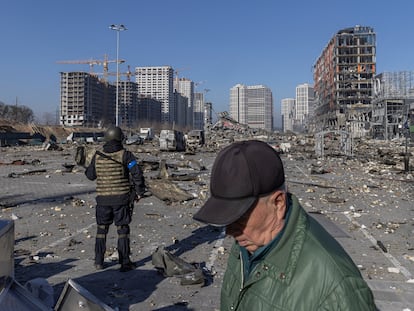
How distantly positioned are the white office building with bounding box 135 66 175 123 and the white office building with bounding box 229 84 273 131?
1761 inches

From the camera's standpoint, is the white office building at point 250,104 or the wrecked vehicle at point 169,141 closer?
the wrecked vehicle at point 169,141

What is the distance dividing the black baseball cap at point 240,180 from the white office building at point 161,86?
150392mm

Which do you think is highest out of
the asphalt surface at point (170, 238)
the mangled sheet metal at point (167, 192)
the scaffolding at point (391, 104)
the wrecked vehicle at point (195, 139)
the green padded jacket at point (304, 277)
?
the scaffolding at point (391, 104)

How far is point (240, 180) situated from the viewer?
4.72 ft

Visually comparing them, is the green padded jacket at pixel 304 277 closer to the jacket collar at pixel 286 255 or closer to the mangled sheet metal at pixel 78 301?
the jacket collar at pixel 286 255

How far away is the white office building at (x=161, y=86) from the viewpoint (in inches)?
5994

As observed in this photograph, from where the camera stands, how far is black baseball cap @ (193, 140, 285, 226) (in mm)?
1438

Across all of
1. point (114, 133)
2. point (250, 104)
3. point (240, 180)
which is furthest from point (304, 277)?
point (250, 104)

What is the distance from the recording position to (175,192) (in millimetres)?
12094

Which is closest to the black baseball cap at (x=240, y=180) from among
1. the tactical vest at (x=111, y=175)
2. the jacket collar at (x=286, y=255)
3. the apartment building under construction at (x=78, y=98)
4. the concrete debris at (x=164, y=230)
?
the jacket collar at (x=286, y=255)

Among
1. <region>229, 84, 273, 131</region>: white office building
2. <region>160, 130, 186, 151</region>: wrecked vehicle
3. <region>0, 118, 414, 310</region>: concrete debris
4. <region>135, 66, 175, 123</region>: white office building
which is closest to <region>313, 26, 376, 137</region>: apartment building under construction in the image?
<region>160, 130, 186, 151</region>: wrecked vehicle

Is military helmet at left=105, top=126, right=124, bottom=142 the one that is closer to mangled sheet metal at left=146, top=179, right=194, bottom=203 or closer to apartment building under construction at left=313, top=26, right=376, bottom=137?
mangled sheet metal at left=146, top=179, right=194, bottom=203

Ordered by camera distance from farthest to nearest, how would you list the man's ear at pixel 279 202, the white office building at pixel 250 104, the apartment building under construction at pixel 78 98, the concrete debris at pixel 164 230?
the white office building at pixel 250 104 < the apartment building under construction at pixel 78 98 < the concrete debris at pixel 164 230 < the man's ear at pixel 279 202

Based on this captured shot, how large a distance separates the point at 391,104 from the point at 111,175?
63.8m
